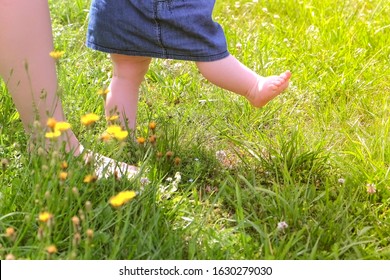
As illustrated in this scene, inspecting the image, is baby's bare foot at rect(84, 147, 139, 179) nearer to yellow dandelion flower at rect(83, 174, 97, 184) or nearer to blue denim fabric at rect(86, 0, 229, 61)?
yellow dandelion flower at rect(83, 174, 97, 184)

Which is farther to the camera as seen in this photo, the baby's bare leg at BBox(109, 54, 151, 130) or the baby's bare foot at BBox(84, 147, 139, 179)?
the baby's bare leg at BBox(109, 54, 151, 130)

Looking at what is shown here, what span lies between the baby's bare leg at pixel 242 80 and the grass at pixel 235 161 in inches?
5.8

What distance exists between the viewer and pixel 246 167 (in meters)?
2.22

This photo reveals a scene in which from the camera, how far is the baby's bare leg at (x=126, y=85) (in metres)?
2.36

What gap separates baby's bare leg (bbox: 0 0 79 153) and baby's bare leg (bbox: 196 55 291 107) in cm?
47

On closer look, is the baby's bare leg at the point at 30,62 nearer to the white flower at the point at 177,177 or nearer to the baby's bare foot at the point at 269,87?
the white flower at the point at 177,177

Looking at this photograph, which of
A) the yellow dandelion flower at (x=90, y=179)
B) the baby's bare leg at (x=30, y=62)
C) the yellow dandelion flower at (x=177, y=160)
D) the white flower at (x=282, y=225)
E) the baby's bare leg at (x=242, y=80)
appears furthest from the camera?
the baby's bare leg at (x=242, y=80)

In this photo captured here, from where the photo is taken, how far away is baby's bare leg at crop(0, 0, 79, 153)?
1953 millimetres

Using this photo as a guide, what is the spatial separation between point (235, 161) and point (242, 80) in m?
0.25

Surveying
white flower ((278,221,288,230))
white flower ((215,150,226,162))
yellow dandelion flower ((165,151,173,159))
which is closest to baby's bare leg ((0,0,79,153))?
yellow dandelion flower ((165,151,173,159))

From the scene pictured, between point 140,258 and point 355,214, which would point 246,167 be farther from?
point 140,258

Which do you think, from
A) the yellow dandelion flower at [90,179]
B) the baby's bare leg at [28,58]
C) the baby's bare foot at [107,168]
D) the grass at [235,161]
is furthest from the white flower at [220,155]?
the yellow dandelion flower at [90,179]

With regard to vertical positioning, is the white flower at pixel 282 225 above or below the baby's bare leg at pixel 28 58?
below

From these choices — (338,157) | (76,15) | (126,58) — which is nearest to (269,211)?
(338,157)
